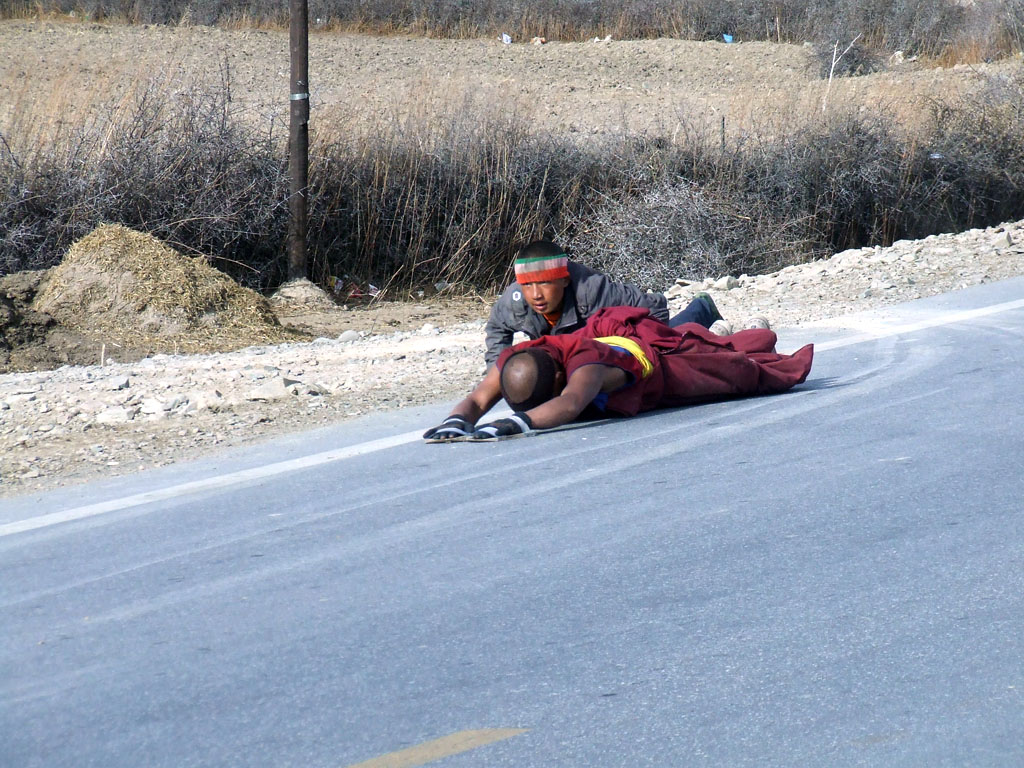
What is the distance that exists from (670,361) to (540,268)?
830 millimetres

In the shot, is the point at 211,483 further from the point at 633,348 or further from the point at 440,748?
the point at 440,748

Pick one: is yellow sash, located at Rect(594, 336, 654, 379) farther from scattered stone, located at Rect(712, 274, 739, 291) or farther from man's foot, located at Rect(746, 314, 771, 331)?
scattered stone, located at Rect(712, 274, 739, 291)

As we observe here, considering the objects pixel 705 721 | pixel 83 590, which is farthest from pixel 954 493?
pixel 83 590

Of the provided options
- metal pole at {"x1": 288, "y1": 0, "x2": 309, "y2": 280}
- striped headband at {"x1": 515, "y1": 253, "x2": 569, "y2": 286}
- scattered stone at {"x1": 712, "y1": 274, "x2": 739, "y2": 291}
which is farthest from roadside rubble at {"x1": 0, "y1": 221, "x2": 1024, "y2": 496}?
metal pole at {"x1": 288, "y1": 0, "x2": 309, "y2": 280}

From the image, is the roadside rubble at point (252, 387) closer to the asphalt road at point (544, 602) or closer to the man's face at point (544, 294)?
the asphalt road at point (544, 602)

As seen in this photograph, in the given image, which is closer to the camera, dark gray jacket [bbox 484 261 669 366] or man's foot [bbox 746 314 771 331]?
dark gray jacket [bbox 484 261 669 366]

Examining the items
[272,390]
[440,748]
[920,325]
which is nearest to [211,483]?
[272,390]

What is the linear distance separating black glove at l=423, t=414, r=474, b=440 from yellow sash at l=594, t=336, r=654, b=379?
32.0 inches

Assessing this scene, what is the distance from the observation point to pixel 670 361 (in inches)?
244

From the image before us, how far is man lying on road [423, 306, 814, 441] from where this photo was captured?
19.0 feet

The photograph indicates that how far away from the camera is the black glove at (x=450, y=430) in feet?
18.8

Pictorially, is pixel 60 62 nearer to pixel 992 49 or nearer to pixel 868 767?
pixel 992 49

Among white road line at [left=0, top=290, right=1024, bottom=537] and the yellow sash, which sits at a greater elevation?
the yellow sash

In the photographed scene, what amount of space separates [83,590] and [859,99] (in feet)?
51.6
